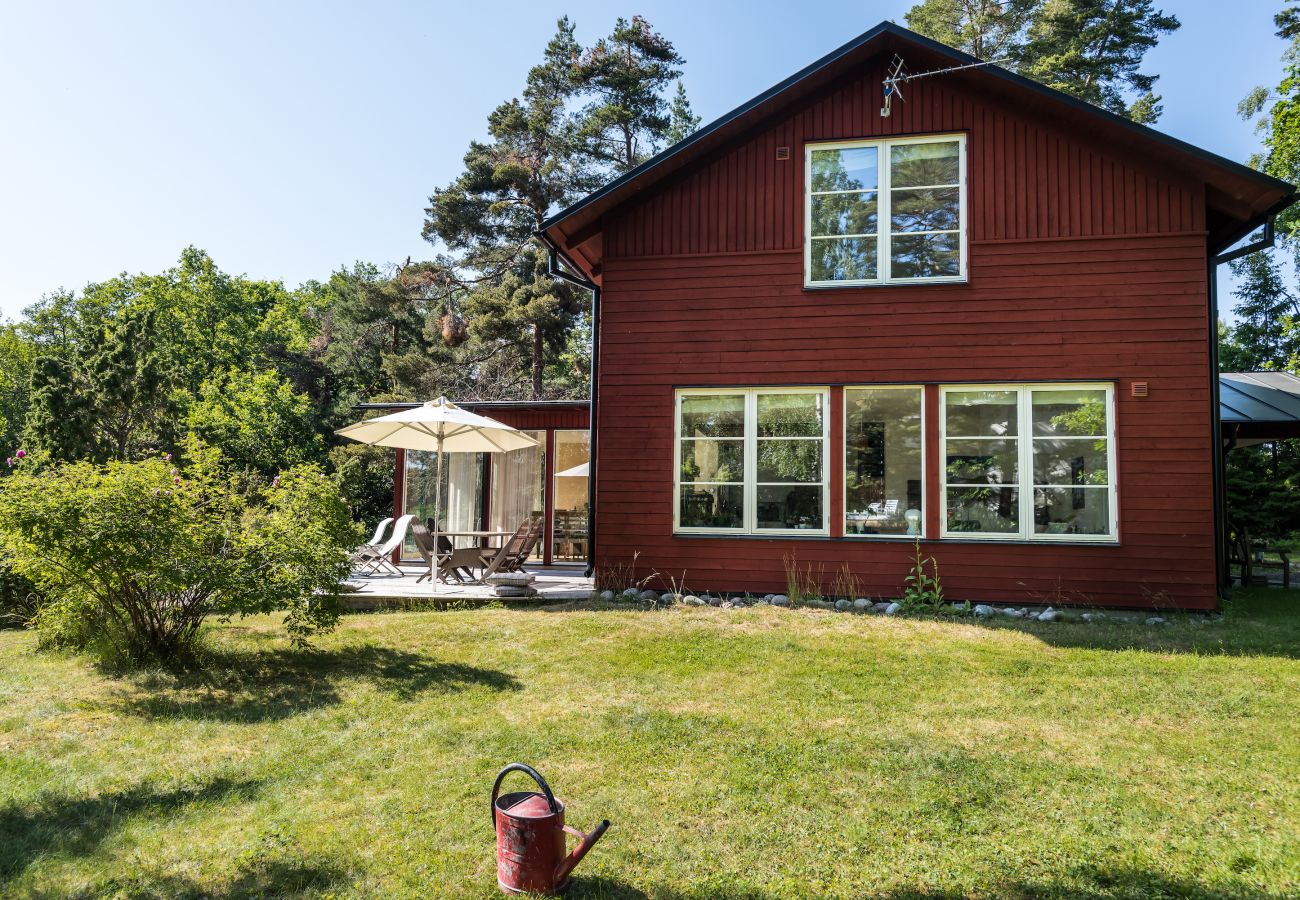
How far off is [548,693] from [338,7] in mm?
9523

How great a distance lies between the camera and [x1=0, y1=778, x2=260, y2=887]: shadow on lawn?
10.4ft

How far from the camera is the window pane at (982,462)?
8578 mm

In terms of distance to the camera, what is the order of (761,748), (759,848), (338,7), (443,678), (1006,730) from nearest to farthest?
(759,848)
(761,748)
(1006,730)
(443,678)
(338,7)

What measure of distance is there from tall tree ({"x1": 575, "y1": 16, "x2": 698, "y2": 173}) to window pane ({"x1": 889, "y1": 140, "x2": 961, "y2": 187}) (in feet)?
50.6

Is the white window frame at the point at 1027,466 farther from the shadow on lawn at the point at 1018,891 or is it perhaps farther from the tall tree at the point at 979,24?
the tall tree at the point at 979,24

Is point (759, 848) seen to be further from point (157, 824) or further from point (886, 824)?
point (157, 824)

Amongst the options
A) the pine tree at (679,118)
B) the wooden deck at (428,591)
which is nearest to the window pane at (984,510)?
the wooden deck at (428,591)

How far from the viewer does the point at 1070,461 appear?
333 inches

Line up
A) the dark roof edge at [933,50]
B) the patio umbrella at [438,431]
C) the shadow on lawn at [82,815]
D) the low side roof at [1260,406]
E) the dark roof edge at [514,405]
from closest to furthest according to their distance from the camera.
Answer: the shadow on lawn at [82,815]
the dark roof edge at [933,50]
the patio umbrella at [438,431]
the low side roof at [1260,406]
the dark roof edge at [514,405]

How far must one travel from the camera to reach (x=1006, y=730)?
15.2 ft

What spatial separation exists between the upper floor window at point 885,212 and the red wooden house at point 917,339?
1.0 inches

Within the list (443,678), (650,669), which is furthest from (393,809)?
(650,669)

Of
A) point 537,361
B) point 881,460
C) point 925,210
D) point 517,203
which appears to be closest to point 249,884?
point 881,460

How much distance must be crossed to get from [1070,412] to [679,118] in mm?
18277
